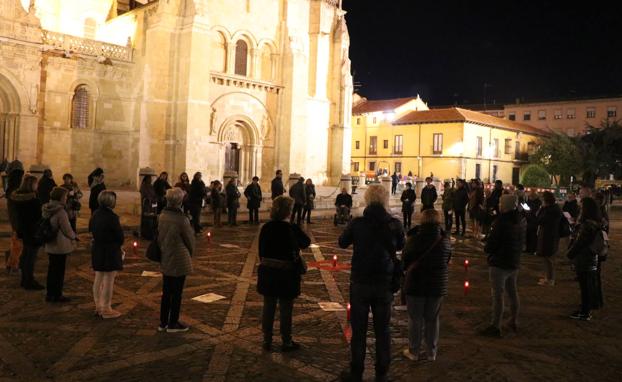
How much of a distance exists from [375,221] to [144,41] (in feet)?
82.2

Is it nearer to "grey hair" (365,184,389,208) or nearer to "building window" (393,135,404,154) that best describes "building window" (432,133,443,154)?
"building window" (393,135,404,154)

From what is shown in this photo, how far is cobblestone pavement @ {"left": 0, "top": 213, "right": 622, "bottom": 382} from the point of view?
16.9 ft

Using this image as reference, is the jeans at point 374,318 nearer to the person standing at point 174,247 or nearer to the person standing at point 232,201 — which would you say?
the person standing at point 174,247

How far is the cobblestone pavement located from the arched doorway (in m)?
16.2

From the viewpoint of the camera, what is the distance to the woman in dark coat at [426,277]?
5.45 meters

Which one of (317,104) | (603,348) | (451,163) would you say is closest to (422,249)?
(603,348)

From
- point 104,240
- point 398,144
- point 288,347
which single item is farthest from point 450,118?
point 288,347

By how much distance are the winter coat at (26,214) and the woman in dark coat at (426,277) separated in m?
5.84

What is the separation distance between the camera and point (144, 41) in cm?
2695

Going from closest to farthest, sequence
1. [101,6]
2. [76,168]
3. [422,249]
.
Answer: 1. [422,249]
2. [76,168]
3. [101,6]

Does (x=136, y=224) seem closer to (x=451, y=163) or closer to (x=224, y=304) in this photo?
(x=224, y=304)

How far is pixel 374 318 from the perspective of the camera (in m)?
4.89

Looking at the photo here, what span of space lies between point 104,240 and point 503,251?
15.9 feet

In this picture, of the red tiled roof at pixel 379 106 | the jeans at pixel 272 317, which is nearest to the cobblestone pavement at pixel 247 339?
the jeans at pixel 272 317
